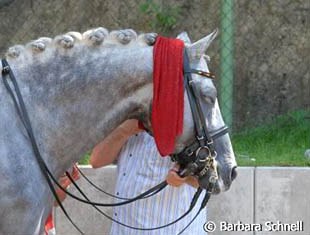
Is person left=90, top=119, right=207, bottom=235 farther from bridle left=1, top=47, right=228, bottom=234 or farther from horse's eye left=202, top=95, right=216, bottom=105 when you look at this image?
horse's eye left=202, top=95, right=216, bottom=105

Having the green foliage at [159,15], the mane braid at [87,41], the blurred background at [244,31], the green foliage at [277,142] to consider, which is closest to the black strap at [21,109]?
the mane braid at [87,41]

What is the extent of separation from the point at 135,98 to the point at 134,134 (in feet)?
2.78

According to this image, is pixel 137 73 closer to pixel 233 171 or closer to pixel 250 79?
pixel 233 171

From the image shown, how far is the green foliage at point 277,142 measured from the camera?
21.2 feet

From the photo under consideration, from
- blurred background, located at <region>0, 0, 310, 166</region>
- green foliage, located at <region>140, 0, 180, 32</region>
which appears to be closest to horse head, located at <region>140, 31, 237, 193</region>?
blurred background, located at <region>0, 0, 310, 166</region>

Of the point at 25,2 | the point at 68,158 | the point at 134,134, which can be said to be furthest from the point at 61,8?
the point at 68,158

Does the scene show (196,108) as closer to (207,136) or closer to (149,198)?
(207,136)

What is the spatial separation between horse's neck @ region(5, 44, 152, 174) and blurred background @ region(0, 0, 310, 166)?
397 cm

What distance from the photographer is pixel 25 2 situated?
29.1 feet

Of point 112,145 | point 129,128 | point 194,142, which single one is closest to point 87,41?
point 194,142

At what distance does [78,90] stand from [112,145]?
939 millimetres

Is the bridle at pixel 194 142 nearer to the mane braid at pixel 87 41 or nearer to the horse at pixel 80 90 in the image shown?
the horse at pixel 80 90

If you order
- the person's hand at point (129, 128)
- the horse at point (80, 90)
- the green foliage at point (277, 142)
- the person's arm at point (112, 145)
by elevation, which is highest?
the horse at point (80, 90)

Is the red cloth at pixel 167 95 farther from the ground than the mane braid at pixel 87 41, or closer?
closer
